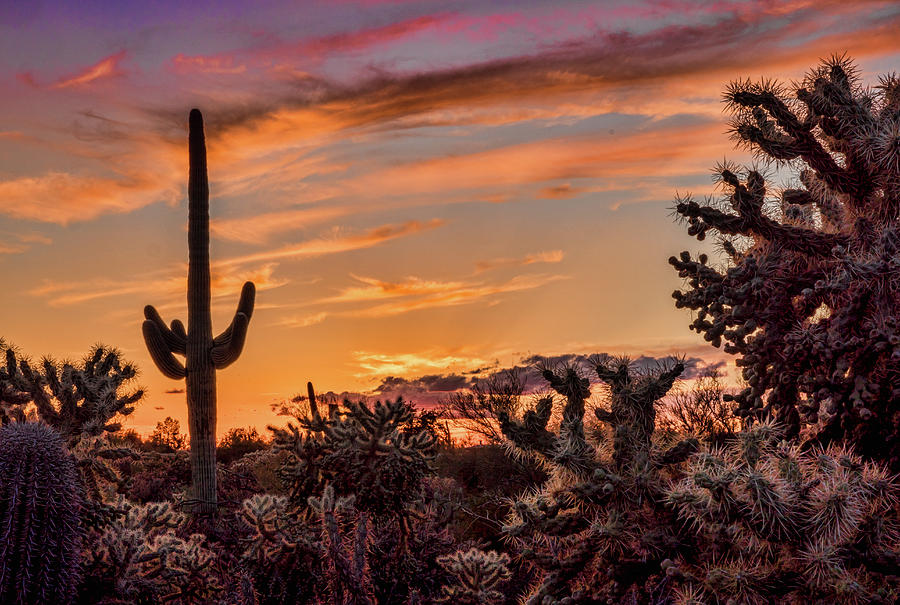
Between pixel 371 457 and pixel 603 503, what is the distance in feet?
5.05

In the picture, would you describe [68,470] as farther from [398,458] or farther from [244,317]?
[244,317]

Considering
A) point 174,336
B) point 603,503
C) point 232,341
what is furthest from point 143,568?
point 174,336

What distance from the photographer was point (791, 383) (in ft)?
22.6

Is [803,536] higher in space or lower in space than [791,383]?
lower

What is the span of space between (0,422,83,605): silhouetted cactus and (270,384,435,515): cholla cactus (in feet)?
5.50

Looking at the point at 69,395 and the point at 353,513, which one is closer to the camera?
the point at 353,513

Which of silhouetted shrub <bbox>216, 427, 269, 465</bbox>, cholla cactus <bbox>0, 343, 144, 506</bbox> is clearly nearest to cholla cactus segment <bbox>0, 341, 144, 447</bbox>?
cholla cactus <bbox>0, 343, 144, 506</bbox>

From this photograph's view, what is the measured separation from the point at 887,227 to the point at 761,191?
3.73 feet

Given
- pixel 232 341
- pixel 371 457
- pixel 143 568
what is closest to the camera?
pixel 143 568

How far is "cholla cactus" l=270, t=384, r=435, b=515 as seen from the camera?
5328 millimetres

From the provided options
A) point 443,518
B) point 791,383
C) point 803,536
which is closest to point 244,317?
point 443,518

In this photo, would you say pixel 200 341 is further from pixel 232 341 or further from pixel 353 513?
pixel 353 513

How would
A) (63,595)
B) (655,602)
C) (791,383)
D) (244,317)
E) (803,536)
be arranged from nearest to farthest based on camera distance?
(63,595)
(803,536)
(655,602)
(791,383)
(244,317)

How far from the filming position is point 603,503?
5.23 meters
